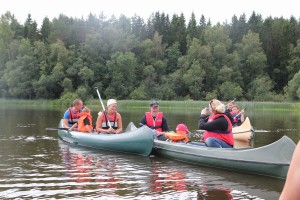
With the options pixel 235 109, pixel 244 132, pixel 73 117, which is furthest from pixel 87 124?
pixel 235 109

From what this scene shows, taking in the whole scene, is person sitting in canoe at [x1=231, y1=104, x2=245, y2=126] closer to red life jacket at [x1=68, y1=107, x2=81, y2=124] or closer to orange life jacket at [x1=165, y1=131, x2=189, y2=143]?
orange life jacket at [x1=165, y1=131, x2=189, y2=143]

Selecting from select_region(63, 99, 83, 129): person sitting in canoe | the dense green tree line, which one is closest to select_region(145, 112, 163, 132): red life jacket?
select_region(63, 99, 83, 129): person sitting in canoe

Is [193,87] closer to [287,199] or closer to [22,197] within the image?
[22,197]

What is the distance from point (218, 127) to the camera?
809 cm

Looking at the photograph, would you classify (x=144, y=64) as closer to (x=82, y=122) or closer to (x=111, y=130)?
(x=82, y=122)

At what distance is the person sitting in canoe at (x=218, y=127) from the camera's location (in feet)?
26.4

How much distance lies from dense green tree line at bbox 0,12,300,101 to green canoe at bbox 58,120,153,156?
35312mm

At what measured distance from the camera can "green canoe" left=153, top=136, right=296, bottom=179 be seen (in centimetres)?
695

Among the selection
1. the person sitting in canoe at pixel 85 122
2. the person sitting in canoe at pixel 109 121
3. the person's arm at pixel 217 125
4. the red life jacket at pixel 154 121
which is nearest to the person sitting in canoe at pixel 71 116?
the person sitting in canoe at pixel 85 122

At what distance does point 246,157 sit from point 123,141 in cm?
323

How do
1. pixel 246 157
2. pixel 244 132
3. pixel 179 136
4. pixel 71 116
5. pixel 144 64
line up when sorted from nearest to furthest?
pixel 246 157 → pixel 179 136 → pixel 244 132 → pixel 71 116 → pixel 144 64

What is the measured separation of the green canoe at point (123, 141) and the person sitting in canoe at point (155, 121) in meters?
0.36

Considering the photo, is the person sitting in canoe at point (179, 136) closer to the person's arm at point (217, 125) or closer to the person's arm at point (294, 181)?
the person's arm at point (217, 125)

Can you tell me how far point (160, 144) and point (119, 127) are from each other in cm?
177
